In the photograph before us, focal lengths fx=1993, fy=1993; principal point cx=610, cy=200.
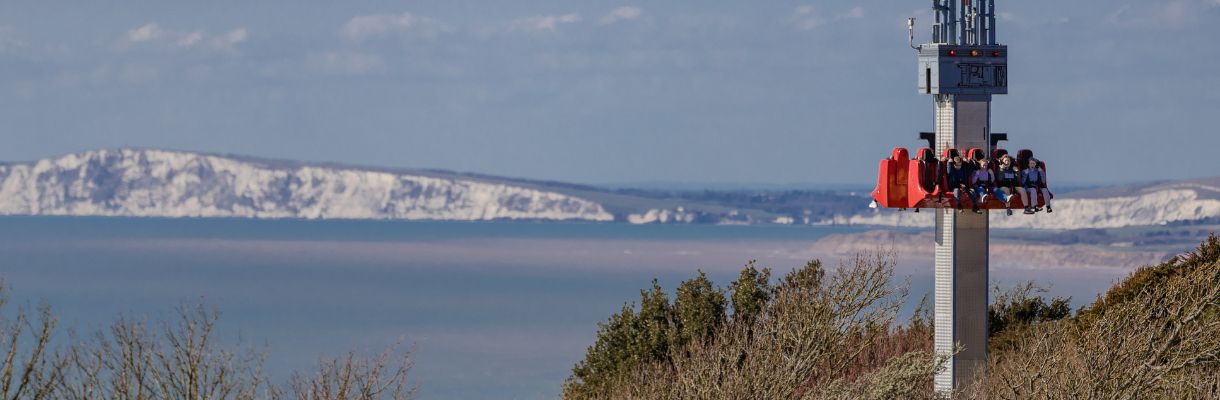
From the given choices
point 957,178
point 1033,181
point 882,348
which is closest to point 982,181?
point 957,178

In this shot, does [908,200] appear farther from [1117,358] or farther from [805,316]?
[1117,358]

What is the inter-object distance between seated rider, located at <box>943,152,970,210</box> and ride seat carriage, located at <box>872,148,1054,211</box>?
0.24 ft

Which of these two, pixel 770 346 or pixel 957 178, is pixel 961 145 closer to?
pixel 957 178

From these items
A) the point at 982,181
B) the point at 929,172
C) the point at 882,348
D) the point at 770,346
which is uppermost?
the point at 929,172

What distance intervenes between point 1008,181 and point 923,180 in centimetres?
170

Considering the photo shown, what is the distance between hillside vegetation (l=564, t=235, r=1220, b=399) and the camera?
30.4m

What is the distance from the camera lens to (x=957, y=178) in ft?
122

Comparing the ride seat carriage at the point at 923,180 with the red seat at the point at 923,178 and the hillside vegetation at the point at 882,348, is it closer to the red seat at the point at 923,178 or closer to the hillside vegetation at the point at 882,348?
the red seat at the point at 923,178

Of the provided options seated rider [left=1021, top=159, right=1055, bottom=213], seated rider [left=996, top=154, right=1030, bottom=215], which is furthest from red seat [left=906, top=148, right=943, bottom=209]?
seated rider [left=1021, top=159, right=1055, bottom=213]

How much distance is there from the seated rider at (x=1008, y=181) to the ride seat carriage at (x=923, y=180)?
81mm

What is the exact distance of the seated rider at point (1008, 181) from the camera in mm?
37156

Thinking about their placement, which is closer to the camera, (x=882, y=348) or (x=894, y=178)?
(x=894, y=178)

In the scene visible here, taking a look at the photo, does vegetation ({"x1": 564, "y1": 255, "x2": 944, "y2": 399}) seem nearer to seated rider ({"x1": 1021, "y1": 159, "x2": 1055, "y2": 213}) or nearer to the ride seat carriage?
the ride seat carriage

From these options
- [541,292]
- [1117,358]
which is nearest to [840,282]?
[1117,358]
